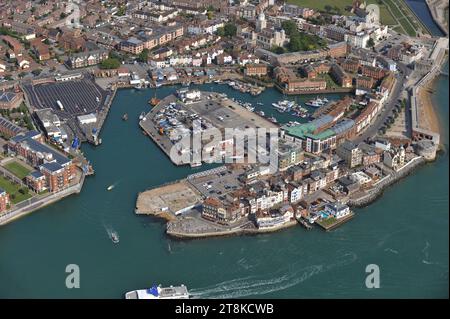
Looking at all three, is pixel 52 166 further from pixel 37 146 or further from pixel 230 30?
pixel 230 30

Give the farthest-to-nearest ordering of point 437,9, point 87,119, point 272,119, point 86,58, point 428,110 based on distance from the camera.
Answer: point 437,9 → point 86,58 → point 428,110 → point 272,119 → point 87,119

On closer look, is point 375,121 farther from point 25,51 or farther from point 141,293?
point 25,51

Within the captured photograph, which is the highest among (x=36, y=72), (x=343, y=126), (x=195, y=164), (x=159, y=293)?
(x=343, y=126)

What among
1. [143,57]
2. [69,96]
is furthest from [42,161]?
[143,57]

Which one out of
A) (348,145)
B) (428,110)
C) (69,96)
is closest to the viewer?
(348,145)

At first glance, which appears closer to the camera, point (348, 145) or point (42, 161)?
point (42, 161)

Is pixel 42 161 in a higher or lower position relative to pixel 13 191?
higher

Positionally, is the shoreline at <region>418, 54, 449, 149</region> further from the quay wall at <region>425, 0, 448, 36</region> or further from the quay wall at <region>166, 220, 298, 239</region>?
the quay wall at <region>166, 220, 298, 239</region>
